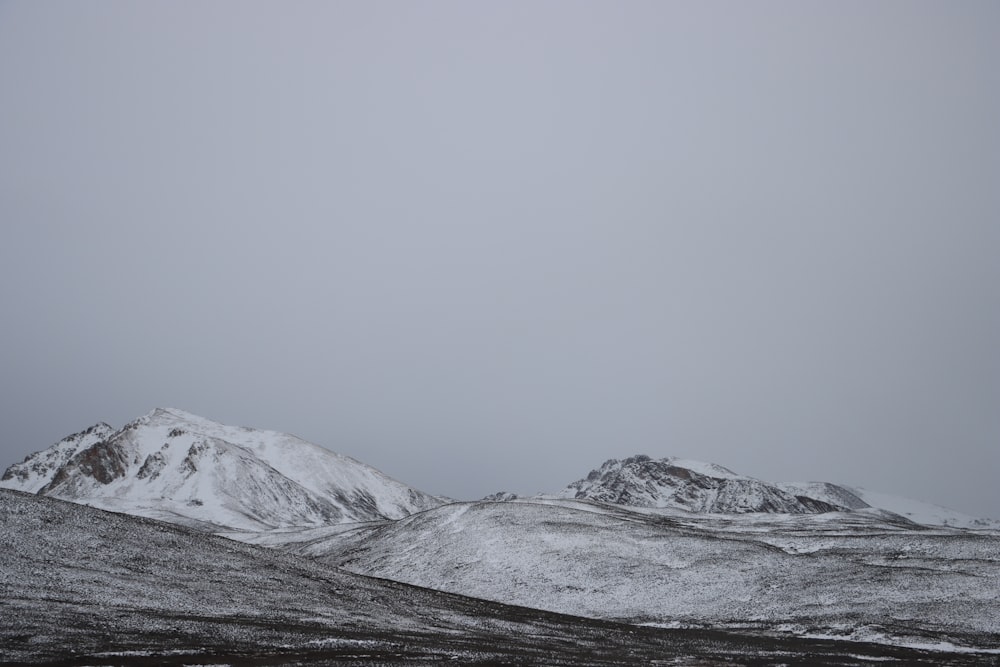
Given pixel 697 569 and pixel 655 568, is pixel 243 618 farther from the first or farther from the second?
pixel 697 569

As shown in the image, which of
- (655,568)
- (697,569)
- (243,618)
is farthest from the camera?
(655,568)

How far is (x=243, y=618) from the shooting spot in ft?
125

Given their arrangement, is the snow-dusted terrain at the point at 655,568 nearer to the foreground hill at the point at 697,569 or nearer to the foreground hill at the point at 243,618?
the foreground hill at the point at 697,569

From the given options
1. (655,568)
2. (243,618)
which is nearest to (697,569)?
(655,568)

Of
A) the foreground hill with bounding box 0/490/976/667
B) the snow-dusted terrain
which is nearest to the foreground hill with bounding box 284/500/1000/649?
the snow-dusted terrain

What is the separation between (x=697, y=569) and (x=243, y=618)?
4335 centimetres

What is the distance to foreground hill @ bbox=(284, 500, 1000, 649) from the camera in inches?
1981

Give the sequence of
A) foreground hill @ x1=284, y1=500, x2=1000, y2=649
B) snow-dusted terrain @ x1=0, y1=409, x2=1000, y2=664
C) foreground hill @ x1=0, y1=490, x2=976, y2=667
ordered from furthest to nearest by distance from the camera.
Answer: foreground hill @ x1=284, y1=500, x2=1000, y2=649, snow-dusted terrain @ x1=0, y1=409, x2=1000, y2=664, foreground hill @ x1=0, y1=490, x2=976, y2=667

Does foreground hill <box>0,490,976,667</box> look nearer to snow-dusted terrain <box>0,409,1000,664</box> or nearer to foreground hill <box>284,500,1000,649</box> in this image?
snow-dusted terrain <box>0,409,1000,664</box>

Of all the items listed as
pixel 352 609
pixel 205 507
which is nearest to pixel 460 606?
pixel 352 609

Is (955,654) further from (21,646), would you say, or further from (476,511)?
(476,511)

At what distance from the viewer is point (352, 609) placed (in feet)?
148

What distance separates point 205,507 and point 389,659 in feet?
520

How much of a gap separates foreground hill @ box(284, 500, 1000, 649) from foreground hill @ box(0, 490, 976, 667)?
8.19 m
